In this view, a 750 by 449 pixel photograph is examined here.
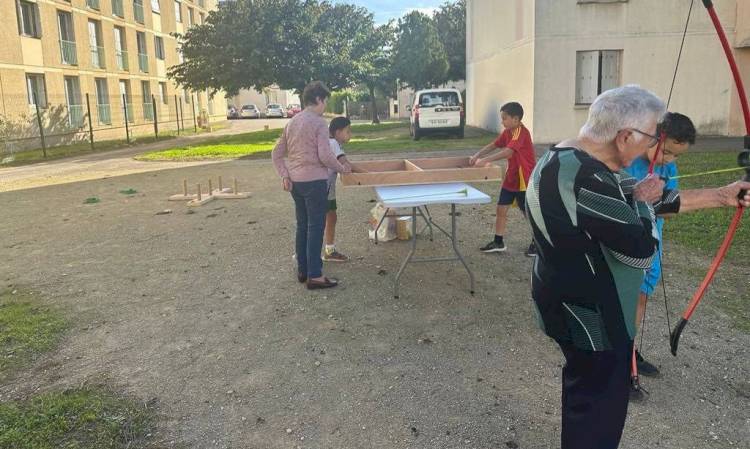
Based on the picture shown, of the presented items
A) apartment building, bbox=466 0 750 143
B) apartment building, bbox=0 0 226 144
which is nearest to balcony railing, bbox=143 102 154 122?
apartment building, bbox=0 0 226 144

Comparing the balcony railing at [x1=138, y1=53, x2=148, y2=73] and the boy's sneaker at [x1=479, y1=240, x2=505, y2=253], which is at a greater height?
Result: the balcony railing at [x1=138, y1=53, x2=148, y2=73]

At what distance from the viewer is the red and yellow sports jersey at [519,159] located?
5.88 meters

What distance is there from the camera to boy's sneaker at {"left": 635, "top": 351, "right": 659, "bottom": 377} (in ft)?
11.9

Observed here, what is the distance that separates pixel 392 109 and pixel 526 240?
45309 mm

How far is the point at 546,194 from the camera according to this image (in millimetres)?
2061

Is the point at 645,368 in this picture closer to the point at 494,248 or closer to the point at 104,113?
the point at 494,248

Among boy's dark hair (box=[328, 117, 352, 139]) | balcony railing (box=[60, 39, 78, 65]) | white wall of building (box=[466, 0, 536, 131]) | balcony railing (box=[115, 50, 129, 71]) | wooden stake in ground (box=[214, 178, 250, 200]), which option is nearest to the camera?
boy's dark hair (box=[328, 117, 352, 139])

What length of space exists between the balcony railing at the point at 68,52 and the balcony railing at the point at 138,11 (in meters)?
→ 7.01

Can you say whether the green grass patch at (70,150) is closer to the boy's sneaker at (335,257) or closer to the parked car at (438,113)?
the parked car at (438,113)

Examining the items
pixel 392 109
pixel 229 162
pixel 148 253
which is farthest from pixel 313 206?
pixel 392 109

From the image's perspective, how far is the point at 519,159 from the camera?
19.4 ft

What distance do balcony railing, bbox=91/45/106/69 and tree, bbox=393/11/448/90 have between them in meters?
16.9

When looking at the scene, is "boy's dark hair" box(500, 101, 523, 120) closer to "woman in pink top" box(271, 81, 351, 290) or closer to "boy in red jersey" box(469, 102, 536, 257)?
"boy in red jersey" box(469, 102, 536, 257)

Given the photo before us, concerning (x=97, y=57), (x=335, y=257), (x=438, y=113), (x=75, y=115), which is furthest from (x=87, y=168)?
(x=97, y=57)
